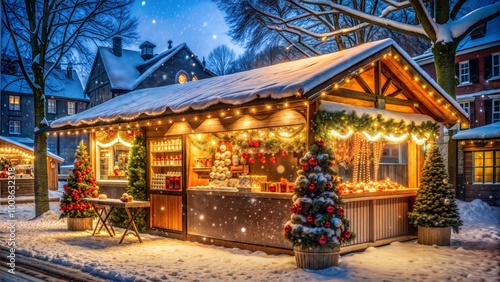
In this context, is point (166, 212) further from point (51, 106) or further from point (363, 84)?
point (51, 106)

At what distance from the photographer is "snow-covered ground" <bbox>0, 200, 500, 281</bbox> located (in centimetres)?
838

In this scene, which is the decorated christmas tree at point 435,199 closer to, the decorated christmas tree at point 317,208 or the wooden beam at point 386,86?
the wooden beam at point 386,86

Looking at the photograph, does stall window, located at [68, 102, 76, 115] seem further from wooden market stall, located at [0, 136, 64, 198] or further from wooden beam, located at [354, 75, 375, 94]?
wooden beam, located at [354, 75, 375, 94]

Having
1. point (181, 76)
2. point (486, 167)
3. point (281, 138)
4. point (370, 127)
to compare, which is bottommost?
point (486, 167)

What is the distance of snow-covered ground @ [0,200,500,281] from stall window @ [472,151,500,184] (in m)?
9.69

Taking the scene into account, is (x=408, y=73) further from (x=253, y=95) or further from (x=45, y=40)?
(x=45, y=40)

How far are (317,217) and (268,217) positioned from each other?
1999 millimetres

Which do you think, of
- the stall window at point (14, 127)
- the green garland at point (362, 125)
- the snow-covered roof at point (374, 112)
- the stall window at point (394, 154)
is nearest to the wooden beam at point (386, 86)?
the snow-covered roof at point (374, 112)

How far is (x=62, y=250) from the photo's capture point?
1109 centimetres

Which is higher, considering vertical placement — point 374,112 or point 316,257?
point 374,112

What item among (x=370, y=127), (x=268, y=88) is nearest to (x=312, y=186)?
(x=268, y=88)

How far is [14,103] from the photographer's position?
47125 millimetres

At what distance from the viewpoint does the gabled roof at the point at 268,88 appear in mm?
9266

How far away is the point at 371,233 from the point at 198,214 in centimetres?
403
